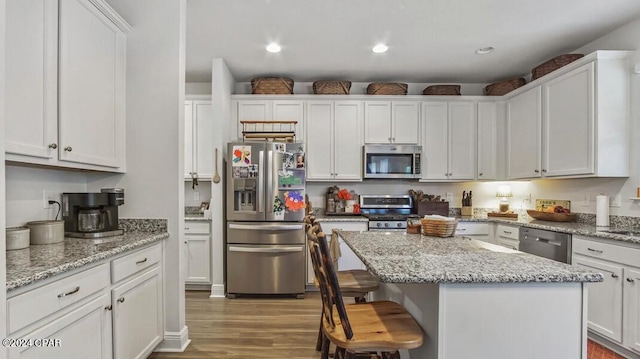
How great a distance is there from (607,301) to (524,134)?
1878 millimetres

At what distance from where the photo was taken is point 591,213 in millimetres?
3000

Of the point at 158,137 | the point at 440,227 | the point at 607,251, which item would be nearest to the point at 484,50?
the point at 607,251

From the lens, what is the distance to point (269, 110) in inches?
154

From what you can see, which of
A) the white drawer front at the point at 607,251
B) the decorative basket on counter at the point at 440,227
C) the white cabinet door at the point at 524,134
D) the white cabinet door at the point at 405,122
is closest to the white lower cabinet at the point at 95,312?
the decorative basket on counter at the point at 440,227

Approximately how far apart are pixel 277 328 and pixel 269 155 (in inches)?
68.9

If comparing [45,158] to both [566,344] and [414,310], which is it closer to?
[414,310]

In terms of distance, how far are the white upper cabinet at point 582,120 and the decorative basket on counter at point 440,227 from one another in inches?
67.8

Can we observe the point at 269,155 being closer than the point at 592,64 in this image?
No

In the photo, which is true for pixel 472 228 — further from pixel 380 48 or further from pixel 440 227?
pixel 380 48

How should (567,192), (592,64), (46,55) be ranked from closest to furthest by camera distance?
(46,55) < (592,64) < (567,192)

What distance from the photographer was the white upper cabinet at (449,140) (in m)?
3.96

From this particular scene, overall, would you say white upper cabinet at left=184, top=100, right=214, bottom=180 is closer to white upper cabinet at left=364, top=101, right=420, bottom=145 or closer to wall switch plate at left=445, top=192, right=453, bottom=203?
white upper cabinet at left=364, top=101, right=420, bottom=145

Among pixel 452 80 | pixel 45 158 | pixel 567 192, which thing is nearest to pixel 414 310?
pixel 45 158

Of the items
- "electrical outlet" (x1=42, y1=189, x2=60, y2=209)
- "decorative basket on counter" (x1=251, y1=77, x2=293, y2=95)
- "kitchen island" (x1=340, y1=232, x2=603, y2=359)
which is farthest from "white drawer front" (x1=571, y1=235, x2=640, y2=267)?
"electrical outlet" (x1=42, y1=189, x2=60, y2=209)
